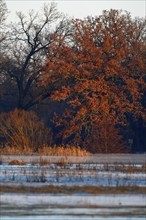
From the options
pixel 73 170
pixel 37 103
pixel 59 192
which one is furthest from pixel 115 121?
pixel 59 192

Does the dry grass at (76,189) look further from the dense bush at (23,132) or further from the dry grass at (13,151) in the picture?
the dense bush at (23,132)

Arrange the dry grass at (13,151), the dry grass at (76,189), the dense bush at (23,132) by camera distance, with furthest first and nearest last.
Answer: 1. the dense bush at (23,132)
2. the dry grass at (13,151)
3. the dry grass at (76,189)

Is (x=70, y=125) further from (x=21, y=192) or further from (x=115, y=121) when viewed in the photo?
(x=21, y=192)

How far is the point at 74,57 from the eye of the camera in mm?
48219

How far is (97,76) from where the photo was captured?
159 feet

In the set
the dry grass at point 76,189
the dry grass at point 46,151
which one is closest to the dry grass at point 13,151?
the dry grass at point 46,151

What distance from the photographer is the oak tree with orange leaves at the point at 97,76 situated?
47.2m

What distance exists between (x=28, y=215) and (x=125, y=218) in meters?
1.96

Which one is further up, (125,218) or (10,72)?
(10,72)

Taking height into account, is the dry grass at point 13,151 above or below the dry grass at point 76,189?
above

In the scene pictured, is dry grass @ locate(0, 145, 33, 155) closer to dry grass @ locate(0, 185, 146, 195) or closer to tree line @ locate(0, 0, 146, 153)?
tree line @ locate(0, 0, 146, 153)

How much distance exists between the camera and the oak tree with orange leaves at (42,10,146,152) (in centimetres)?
4716

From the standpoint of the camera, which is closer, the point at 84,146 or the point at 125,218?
the point at 125,218

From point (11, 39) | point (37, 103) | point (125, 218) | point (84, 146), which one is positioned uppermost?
point (11, 39)
